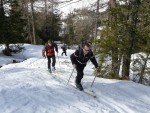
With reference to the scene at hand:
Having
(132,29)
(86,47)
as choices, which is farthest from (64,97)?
(132,29)

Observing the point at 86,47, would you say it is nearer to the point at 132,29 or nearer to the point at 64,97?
the point at 64,97

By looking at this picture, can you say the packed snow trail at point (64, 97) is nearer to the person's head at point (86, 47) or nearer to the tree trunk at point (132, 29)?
the person's head at point (86, 47)

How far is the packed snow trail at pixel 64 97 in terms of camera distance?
27.6 feet

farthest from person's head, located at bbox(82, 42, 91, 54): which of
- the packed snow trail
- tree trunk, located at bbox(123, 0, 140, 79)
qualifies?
tree trunk, located at bbox(123, 0, 140, 79)

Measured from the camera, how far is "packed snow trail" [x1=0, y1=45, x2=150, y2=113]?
8.41 metres

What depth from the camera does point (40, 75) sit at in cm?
1284

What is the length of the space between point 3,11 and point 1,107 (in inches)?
1183

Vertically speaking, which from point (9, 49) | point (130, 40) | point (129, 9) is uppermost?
point (129, 9)

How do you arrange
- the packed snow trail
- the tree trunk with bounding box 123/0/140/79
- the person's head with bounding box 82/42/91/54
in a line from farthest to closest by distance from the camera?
1. the tree trunk with bounding box 123/0/140/79
2. the person's head with bounding box 82/42/91/54
3. the packed snow trail

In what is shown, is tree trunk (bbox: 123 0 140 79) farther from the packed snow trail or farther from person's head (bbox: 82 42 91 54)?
person's head (bbox: 82 42 91 54)

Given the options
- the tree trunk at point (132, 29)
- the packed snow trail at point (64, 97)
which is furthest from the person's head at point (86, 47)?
the tree trunk at point (132, 29)

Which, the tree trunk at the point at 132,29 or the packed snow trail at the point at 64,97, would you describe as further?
the tree trunk at the point at 132,29

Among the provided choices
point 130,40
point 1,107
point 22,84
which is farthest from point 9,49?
point 1,107

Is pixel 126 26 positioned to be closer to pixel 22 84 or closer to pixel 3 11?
pixel 22 84
